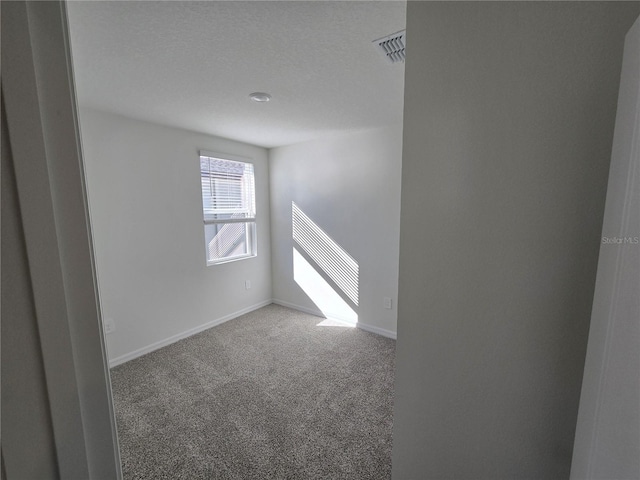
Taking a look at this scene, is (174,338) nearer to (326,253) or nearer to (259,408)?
(259,408)

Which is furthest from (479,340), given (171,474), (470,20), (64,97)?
(171,474)

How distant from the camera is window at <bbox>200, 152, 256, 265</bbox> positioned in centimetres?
326

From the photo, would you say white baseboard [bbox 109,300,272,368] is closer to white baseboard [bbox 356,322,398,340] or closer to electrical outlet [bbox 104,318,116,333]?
electrical outlet [bbox 104,318,116,333]

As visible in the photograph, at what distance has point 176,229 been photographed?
2961mm

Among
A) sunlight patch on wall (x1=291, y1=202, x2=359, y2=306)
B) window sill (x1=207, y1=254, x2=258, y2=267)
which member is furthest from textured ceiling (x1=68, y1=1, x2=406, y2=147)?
window sill (x1=207, y1=254, x2=258, y2=267)

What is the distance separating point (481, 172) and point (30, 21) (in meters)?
0.93

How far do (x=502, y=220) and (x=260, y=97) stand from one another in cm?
187

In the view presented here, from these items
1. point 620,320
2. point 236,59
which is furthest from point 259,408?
point 236,59

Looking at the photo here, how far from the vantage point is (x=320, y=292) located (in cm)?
366

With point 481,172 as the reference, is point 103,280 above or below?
below

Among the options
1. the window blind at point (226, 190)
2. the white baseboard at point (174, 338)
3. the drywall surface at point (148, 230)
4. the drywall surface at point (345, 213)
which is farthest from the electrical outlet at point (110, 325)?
the drywall surface at point (345, 213)

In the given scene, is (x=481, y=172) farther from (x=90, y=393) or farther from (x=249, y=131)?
(x=249, y=131)

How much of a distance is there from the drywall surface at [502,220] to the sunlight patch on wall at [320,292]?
2.49 m

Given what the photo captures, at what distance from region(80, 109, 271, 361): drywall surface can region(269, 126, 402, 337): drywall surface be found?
87 centimetres
